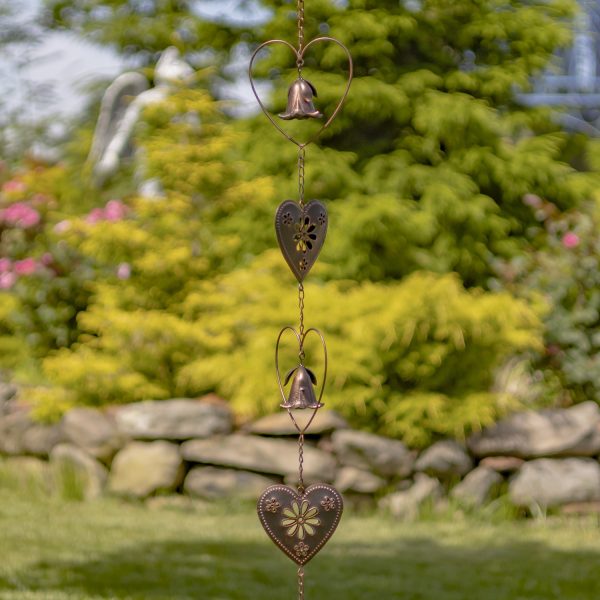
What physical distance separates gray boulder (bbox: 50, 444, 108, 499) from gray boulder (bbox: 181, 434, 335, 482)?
644mm

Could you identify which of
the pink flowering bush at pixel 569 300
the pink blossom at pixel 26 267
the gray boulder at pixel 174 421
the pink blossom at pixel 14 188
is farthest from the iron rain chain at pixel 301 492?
the pink blossom at pixel 14 188

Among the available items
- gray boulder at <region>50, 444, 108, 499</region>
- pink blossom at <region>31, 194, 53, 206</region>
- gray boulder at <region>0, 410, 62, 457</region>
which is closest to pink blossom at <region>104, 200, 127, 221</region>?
pink blossom at <region>31, 194, 53, 206</region>

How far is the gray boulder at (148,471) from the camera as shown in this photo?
7086 mm

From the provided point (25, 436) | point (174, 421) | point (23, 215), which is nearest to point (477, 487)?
point (174, 421)

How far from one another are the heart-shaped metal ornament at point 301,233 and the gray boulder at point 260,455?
4013mm

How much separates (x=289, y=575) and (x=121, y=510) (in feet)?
5.62

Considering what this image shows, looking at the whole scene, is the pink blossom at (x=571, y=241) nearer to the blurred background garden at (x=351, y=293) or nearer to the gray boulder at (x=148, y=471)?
the blurred background garden at (x=351, y=293)

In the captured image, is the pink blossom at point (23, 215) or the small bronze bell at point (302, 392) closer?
the small bronze bell at point (302, 392)

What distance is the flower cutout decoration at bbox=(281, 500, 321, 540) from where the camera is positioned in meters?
2.94

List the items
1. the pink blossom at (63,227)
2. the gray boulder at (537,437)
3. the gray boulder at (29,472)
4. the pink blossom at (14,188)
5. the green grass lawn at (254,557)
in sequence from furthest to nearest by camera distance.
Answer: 1. the pink blossom at (14,188)
2. the pink blossom at (63,227)
3. the gray boulder at (29,472)
4. the gray boulder at (537,437)
5. the green grass lawn at (254,557)

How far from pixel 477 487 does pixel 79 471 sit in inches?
104

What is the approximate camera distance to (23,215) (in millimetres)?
10453

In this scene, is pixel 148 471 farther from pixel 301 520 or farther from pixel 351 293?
pixel 301 520

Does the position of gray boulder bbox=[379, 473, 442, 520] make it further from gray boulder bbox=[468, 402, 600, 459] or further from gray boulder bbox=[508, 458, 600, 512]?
gray boulder bbox=[508, 458, 600, 512]
